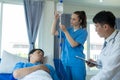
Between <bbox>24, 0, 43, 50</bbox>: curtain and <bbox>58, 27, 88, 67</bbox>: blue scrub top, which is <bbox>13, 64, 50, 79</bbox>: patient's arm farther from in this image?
<bbox>24, 0, 43, 50</bbox>: curtain

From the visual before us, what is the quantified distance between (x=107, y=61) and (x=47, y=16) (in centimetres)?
346

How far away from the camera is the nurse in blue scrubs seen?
2.48 m

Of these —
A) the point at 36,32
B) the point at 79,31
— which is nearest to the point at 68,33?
the point at 79,31

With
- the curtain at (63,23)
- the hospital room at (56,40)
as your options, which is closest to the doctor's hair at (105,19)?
the hospital room at (56,40)

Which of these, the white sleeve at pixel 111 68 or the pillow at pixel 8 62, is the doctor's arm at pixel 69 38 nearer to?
the pillow at pixel 8 62

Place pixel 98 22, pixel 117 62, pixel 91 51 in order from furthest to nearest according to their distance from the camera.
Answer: pixel 91 51, pixel 98 22, pixel 117 62

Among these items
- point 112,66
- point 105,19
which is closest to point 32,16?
point 105,19

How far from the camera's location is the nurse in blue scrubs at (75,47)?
8.15 feet

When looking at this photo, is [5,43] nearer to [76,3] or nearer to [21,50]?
[21,50]

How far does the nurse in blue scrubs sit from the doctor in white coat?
1.02 m

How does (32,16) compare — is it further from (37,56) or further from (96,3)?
(37,56)

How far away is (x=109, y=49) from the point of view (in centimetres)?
133

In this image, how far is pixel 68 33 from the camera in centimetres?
245

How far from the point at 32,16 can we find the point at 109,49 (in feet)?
10.8
